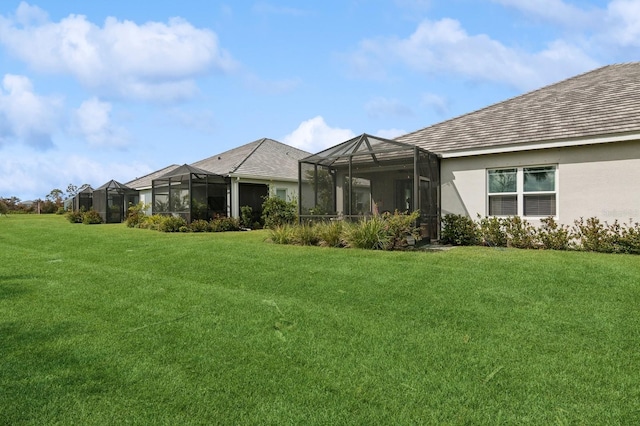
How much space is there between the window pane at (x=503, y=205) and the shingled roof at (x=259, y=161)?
1214cm

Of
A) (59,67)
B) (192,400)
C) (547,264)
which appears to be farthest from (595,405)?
(59,67)

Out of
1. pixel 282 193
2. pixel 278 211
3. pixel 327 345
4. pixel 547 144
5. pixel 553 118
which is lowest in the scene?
pixel 327 345

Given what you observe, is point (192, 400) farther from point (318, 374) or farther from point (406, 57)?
point (406, 57)

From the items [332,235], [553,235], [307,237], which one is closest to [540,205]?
[553,235]

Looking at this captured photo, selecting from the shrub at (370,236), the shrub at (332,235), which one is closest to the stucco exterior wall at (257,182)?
the shrub at (332,235)

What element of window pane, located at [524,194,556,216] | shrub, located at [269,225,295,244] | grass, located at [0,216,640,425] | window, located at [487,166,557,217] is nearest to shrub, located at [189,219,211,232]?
shrub, located at [269,225,295,244]

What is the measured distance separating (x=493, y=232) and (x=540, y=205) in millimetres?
1586

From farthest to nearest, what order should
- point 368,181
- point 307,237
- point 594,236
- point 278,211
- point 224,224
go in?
point 224,224 < point 278,211 < point 368,181 < point 307,237 < point 594,236

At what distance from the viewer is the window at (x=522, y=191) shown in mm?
10367

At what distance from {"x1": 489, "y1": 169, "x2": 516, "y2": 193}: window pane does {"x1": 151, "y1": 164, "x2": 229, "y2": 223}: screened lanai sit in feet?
42.1

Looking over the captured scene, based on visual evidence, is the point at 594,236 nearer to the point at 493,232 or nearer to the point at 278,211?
the point at 493,232

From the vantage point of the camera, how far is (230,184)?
63.5 ft

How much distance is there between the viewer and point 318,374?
3006 millimetres

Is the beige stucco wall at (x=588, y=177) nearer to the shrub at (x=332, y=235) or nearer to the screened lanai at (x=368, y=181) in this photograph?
the screened lanai at (x=368, y=181)
